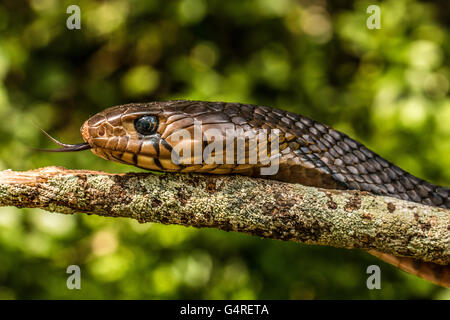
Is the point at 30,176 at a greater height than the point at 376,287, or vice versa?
the point at 30,176

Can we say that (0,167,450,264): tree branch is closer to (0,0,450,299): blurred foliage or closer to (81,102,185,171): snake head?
(81,102,185,171): snake head

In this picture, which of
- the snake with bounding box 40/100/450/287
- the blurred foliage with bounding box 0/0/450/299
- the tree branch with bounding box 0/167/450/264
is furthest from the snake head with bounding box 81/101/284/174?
the blurred foliage with bounding box 0/0/450/299

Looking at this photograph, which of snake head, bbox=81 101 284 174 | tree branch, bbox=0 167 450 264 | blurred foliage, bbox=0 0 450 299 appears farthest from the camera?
blurred foliage, bbox=0 0 450 299

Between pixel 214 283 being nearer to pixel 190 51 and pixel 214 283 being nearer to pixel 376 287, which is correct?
pixel 376 287

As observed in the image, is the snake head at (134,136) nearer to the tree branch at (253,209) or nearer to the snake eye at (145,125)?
the snake eye at (145,125)

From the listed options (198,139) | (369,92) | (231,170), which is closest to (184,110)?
(198,139)

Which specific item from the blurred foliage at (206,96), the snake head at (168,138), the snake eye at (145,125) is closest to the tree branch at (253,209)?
the snake head at (168,138)

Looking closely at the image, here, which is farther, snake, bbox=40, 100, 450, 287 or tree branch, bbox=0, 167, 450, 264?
snake, bbox=40, 100, 450, 287
